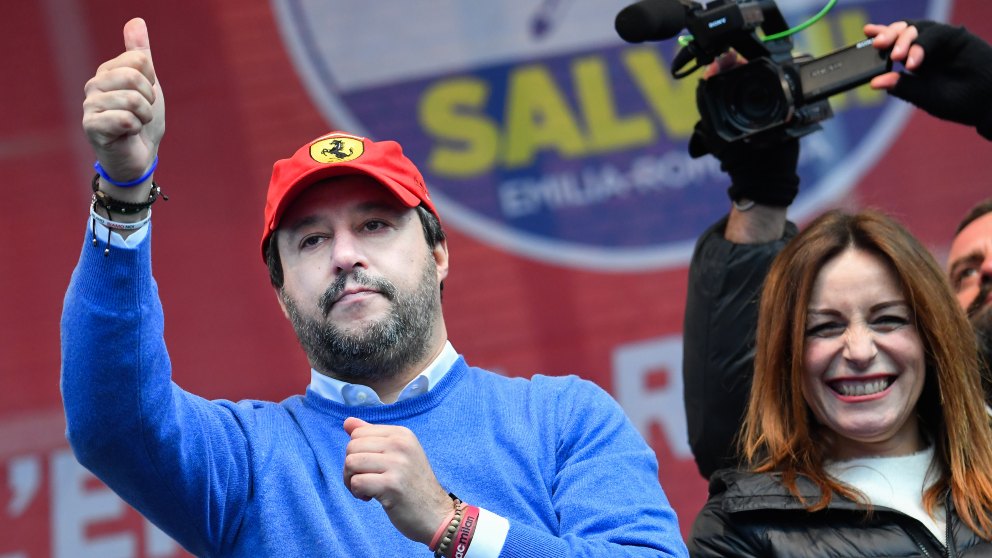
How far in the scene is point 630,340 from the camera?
2.95m

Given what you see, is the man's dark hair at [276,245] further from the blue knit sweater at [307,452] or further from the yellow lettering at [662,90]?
the yellow lettering at [662,90]

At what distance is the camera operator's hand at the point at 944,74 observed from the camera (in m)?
1.95

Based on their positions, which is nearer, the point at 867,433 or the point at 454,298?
the point at 867,433

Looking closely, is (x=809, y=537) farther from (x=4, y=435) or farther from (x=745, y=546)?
(x=4, y=435)

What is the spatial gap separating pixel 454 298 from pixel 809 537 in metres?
1.26

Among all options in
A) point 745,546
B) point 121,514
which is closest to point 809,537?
point 745,546

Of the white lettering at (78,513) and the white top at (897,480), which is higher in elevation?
the white top at (897,480)

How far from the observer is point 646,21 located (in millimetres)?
1916

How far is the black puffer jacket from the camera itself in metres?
1.77

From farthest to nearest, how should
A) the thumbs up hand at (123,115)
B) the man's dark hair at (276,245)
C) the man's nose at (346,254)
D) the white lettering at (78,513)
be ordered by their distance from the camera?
the white lettering at (78,513), the man's dark hair at (276,245), the man's nose at (346,254), the thumbs up hand at (123,115)

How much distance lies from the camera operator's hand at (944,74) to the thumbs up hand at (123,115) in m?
1.07

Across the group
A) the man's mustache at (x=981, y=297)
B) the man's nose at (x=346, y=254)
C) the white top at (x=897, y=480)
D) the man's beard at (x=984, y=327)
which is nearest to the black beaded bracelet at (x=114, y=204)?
the man's nose at (x=346, y=254)

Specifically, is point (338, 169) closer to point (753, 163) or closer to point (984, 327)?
point (753, 163)

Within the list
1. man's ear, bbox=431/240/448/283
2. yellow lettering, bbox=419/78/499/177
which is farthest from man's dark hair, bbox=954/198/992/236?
man's ear, bbox=431/240/448/283
